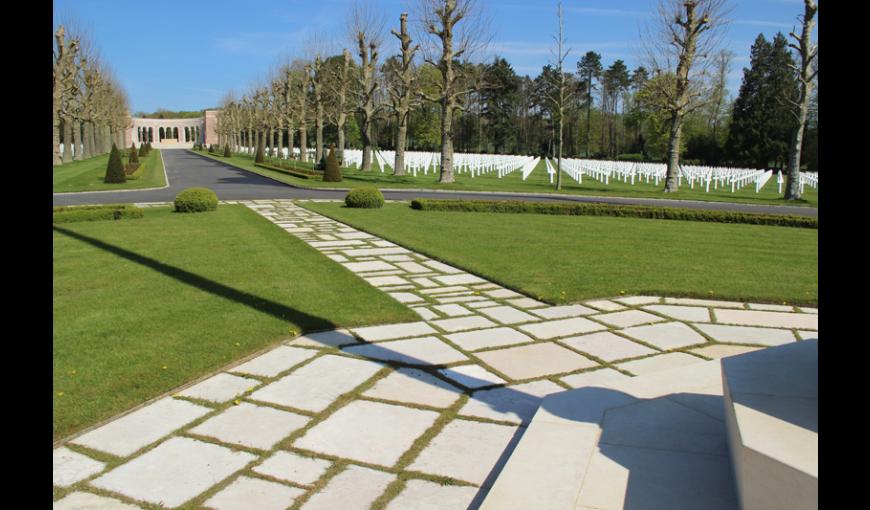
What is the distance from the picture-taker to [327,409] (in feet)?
11.5

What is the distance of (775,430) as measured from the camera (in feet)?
6.66

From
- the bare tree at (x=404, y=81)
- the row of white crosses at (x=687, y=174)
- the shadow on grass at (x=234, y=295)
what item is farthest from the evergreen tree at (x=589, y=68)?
the shadow on grass at (x=234, y=295)

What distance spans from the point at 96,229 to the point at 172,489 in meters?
10.7

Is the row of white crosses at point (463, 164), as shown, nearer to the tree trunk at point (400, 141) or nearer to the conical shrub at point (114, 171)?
the tree trunk at point (400, 141)

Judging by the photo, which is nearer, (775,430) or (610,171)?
(775,430)

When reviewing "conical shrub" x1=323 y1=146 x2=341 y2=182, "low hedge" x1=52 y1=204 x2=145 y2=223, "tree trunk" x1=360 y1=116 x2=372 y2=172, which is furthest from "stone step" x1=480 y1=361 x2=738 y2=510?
"tree trunk" x1=360 y1=116 x2=372 y2=172

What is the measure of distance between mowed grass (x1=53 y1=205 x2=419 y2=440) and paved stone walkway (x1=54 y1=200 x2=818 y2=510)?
0.28m

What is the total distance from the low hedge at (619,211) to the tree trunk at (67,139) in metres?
33.6

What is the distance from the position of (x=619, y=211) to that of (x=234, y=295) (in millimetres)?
10953

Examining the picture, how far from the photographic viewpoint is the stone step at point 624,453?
2.38 m

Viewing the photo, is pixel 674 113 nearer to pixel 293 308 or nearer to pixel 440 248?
pixel 440 248

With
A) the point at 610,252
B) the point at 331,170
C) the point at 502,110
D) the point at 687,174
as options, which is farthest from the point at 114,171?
the point at 502,110

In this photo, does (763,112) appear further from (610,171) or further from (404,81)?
(404,81)
